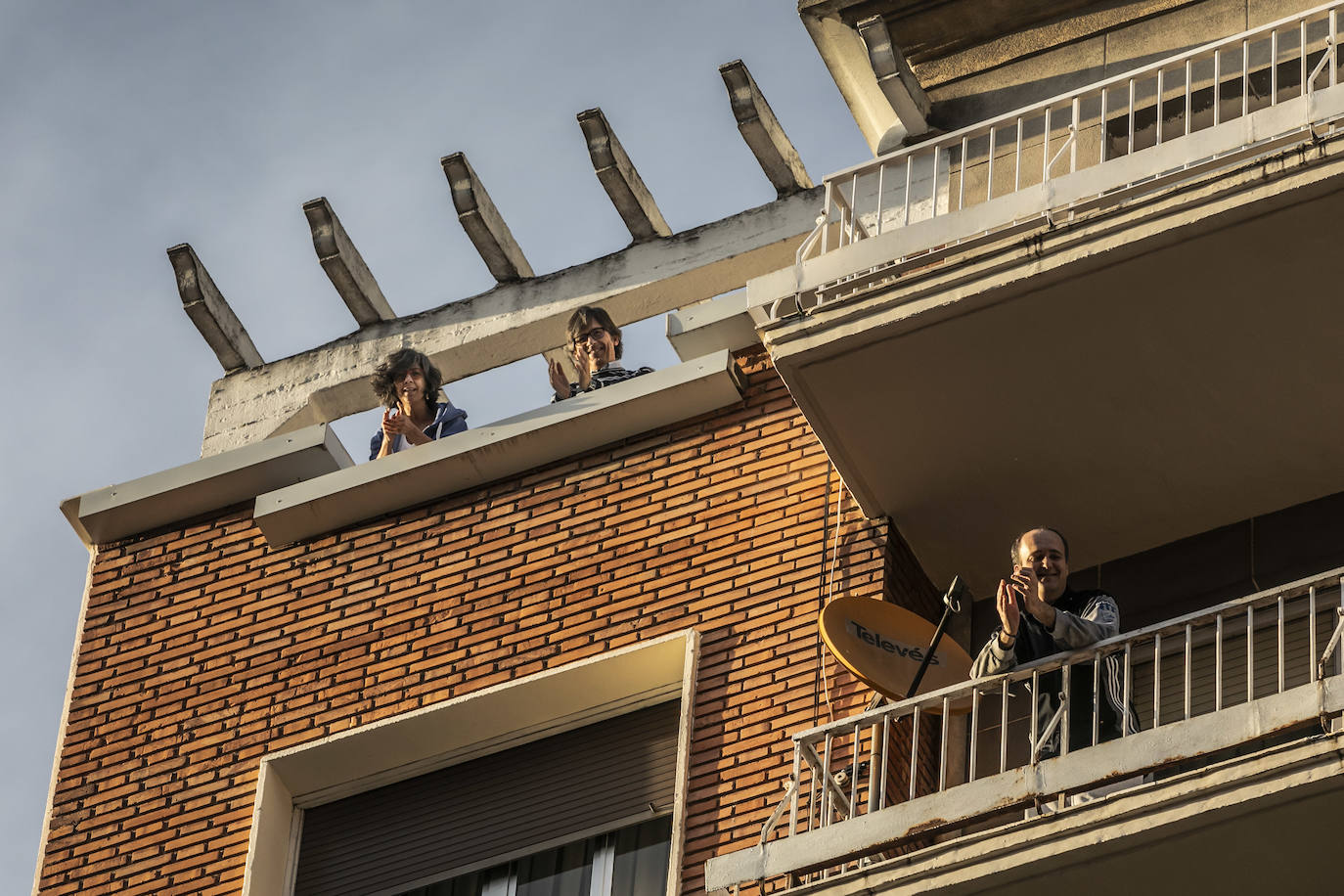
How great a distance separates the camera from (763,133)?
15336 millimetres

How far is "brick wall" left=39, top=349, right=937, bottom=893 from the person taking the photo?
38.8ft

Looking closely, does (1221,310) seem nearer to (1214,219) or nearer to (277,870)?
(1214,219)

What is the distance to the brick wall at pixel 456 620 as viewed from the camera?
11.8 m

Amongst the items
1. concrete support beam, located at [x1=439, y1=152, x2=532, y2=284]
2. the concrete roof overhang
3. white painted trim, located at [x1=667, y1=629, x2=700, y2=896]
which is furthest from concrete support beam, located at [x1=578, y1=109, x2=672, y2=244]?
white painted trim, located at [x1=667, y1=629, x2=700, y2=896]

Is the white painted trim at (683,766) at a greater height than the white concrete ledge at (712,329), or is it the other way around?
the white concrete ledge at (712,329)

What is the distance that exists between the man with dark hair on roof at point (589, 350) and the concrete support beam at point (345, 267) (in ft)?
10.1

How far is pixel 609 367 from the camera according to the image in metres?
13.1

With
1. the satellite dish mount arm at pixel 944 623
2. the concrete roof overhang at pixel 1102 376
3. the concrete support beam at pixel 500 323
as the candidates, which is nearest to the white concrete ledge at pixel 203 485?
the concrete support beam at pixel 500 323

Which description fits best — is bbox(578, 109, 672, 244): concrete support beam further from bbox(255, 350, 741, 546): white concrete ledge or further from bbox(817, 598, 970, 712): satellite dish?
bbox(817, 598, 970, 712): satellite dish

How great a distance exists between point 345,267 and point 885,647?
632 cm

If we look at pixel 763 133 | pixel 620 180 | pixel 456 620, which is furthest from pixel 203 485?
pixel 763 133

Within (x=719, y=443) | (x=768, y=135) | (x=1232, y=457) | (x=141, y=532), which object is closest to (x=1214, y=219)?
(x=1232, y=457)

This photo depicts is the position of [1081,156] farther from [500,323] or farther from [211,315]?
[211,315]

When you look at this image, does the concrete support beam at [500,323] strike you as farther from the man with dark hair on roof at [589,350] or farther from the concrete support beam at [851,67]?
the man with dark hair on roof at [589,350]
